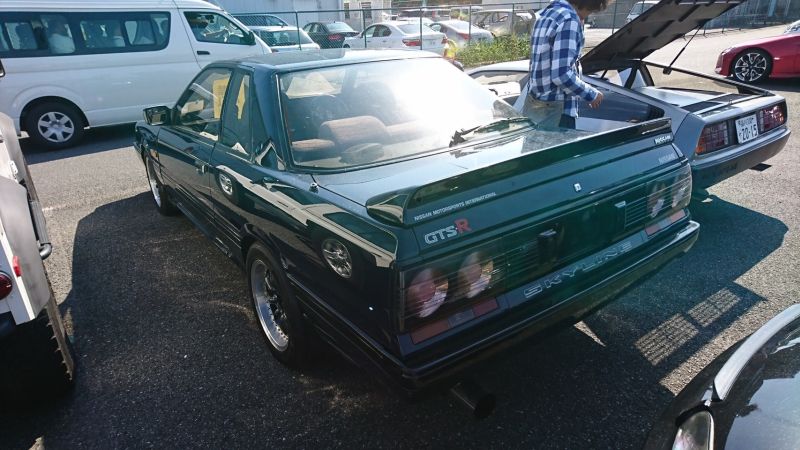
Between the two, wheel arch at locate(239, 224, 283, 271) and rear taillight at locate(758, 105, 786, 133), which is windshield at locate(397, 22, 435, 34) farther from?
wheel arch at locate(239, 224, 283, 271)

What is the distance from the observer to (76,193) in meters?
5.77

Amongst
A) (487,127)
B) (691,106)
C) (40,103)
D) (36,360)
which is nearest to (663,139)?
(487,127)

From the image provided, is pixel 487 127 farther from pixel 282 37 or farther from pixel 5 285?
pixel 282 37

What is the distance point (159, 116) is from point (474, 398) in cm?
349

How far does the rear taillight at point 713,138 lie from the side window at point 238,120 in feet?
10.7

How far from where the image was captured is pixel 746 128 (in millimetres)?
4055

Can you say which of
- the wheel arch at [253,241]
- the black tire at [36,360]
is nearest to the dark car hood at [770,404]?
the wheel arch at [253,241]

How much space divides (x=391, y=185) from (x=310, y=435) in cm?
117

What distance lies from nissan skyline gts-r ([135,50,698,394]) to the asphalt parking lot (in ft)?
0.85

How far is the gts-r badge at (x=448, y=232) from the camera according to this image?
1.76 metres

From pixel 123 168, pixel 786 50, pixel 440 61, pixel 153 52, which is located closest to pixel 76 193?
pixel 123 168

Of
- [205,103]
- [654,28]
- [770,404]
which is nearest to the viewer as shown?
[770,404]

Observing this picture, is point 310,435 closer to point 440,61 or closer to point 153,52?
point 440,61

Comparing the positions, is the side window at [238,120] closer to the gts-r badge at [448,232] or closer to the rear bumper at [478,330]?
the rear bumper at [478,330]
